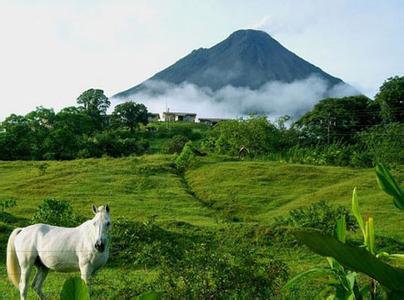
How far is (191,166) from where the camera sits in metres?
30.6

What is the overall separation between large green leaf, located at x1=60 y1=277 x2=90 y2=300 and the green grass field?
47.3 feet

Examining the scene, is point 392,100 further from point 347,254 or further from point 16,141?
point 347,254

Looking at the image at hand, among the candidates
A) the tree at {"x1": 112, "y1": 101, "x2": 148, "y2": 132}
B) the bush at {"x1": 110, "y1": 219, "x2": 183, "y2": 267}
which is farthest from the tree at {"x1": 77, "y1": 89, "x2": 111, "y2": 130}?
the bush at {"x1": 110, "y1": 219, "x2": 183, "y2": 267}

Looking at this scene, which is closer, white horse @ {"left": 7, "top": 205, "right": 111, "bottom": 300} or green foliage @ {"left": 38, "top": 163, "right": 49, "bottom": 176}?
white horse @ {"left": 7, "top": 205, "right": 111, "bottom": 300}

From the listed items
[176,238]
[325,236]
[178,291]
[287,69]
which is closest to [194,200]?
[176,238]

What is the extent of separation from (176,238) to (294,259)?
266 cm

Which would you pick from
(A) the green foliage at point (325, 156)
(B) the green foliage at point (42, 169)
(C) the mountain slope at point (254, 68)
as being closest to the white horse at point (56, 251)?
(B) the green foliage at point (42, 169)

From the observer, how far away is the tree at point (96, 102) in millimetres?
57822

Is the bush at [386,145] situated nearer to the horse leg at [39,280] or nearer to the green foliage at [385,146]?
the green foliage at [385,146]

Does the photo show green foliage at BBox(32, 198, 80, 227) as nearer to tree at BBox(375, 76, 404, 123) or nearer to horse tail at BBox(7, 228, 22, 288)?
horse tail at BBox(7, 228, 22, 288)

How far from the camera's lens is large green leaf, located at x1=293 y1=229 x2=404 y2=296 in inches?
27.9

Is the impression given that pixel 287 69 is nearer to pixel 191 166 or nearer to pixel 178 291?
pixel 191 166

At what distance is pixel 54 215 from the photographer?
14.1 m

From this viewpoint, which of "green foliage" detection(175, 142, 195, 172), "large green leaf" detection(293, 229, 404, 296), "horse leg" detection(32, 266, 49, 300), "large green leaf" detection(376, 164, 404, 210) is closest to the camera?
"large green leaf" detection(293, 229, 404, 296)
